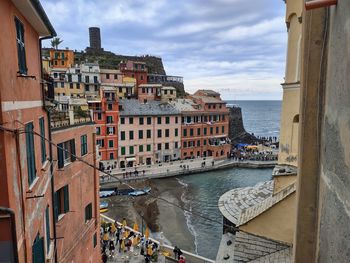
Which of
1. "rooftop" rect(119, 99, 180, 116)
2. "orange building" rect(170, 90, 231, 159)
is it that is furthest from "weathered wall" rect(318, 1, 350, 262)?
"orange building" rect(170, 90, 231, 159)

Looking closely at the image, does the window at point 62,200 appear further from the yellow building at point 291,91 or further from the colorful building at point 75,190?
the yellow building at point 291,91

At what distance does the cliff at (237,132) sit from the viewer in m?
85.8

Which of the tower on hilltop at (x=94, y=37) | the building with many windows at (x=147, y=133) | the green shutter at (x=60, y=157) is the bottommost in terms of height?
the building with many windows at (x=147, y=133)

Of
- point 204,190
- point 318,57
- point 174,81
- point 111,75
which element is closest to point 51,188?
point 318,57

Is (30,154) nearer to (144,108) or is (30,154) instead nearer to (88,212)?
(88,212)

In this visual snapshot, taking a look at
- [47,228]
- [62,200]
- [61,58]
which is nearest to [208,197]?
[62,200]

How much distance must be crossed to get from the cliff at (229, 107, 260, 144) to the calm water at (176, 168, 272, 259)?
26.8m

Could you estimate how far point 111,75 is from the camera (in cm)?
6825

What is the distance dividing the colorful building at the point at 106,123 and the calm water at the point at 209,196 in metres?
12.4

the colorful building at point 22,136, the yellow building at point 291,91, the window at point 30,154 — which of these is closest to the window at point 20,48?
the colorful building at point 22,136

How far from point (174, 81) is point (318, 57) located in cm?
9533

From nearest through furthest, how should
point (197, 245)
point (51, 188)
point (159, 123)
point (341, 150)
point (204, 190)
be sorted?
point (341, 150), point (51, 188), point (197, 245), point (204, 190), point (159, 123)

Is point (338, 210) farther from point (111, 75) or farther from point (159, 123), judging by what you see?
point (111, 75)

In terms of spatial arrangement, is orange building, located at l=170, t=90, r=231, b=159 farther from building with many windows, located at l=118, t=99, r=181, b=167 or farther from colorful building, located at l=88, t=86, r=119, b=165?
colorful building, located at l=88, t=86, r=119, b=165
